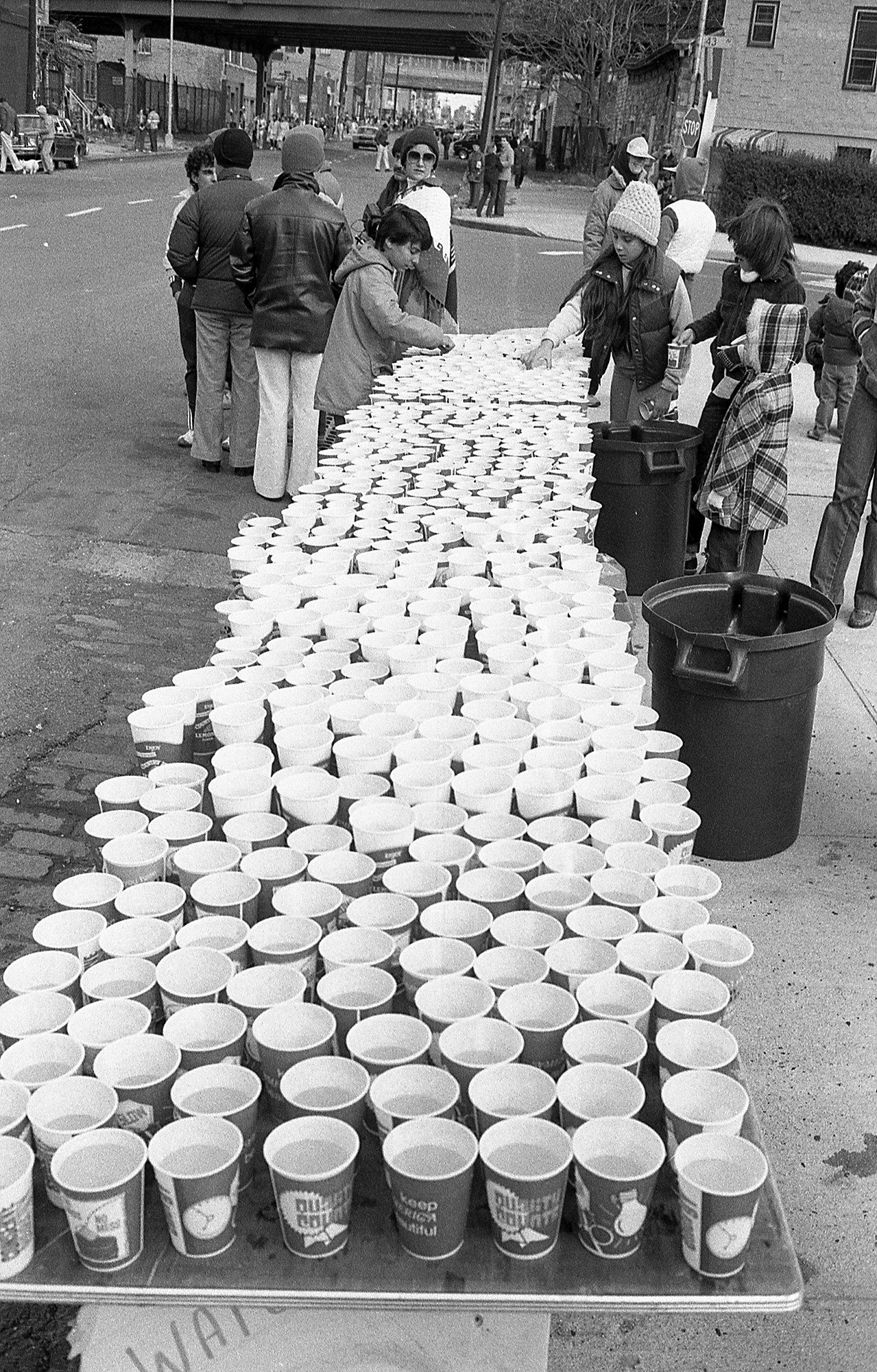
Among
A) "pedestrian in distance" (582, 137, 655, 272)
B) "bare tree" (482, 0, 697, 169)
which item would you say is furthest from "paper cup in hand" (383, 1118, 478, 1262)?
"bare tree" (482, 0, 697, 169)

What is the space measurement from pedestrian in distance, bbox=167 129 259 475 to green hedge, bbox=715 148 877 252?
24383 millimetres

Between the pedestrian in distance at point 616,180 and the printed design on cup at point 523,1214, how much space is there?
888cm

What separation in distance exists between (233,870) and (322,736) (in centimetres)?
53

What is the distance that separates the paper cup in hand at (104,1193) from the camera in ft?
5.27

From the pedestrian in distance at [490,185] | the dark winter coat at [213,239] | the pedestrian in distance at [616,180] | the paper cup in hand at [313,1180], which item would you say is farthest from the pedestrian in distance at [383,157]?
the paper cup in hand at [313,1180]

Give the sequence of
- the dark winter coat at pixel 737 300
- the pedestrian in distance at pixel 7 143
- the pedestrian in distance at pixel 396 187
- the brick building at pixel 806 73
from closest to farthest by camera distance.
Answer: the dark winter coat at pixel 737 300, the pedestrian in distance at pixel 396 187, the pedestrian in distance at pixel 7 143, the brick building at pixel 806 73

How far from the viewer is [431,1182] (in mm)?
1609

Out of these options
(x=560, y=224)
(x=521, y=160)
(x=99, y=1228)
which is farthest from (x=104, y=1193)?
(x=521, y=160)

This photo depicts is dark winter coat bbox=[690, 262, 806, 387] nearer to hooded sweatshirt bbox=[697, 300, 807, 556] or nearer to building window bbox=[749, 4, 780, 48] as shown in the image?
hooded sweatshirt bbox=[697, 300, 807, 556]

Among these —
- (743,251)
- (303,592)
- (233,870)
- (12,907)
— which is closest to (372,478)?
(303,592)

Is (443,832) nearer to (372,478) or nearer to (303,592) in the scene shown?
(303,592)

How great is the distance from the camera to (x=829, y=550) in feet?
20.5

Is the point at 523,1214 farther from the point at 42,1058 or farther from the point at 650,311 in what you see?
the point at 650,311

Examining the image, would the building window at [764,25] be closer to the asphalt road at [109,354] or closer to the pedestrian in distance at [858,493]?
the asphalt road at [109,354]
